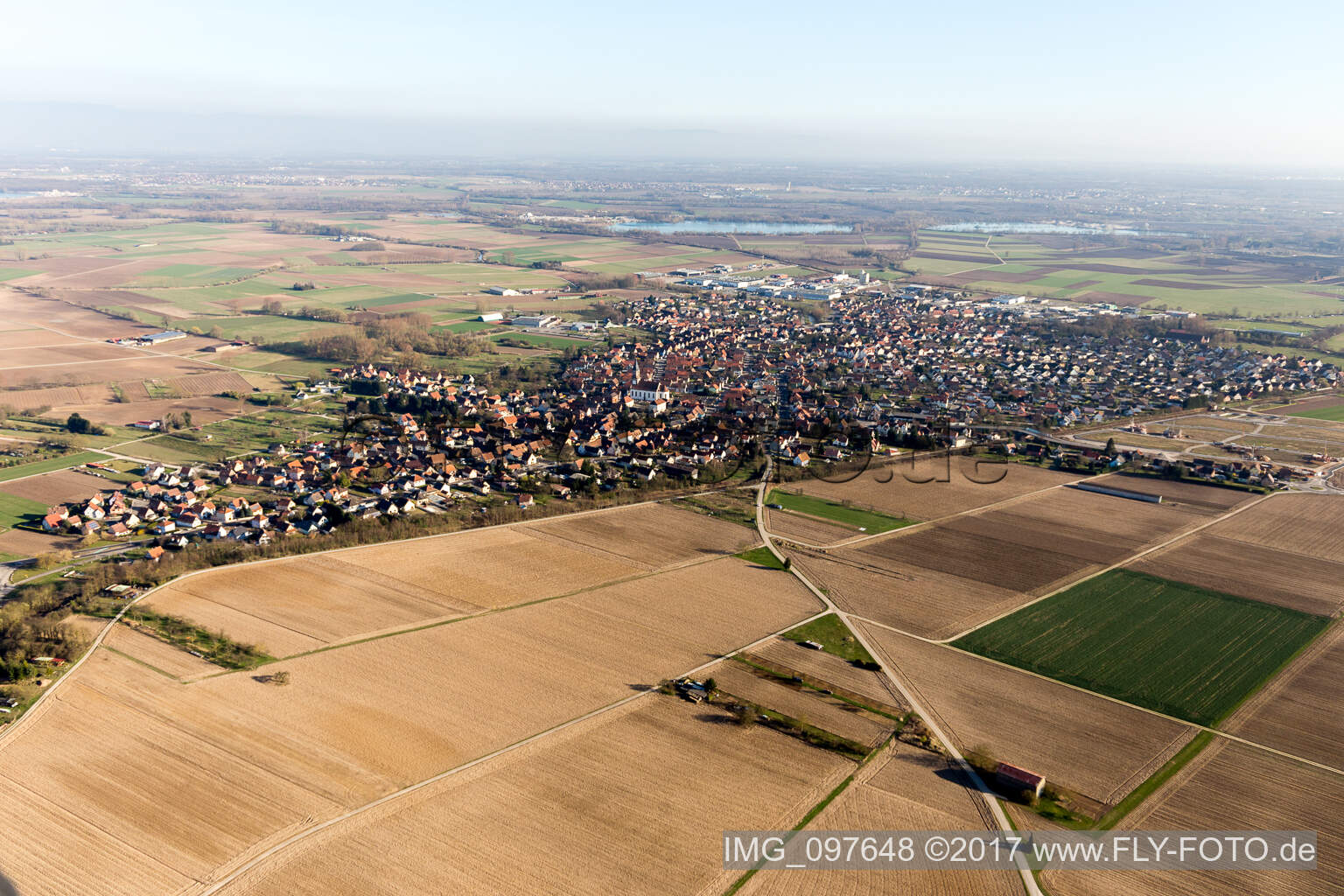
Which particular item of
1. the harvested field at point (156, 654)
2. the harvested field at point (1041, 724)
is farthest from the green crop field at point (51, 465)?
the harvested field at point (1041, 724)

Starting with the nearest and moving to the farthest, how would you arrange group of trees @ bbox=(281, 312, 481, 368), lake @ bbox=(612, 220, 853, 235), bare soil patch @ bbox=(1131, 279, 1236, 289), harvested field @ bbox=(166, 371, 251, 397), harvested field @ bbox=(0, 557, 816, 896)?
harvested field @ bbox=(0, 557, 816, 896)
harvested field @ bbox=(166, 371, 251, 397)
group of trees @ bbox=(281, 312, 481, 368)
bare soil patch @ bbox=(1131, 279, 1236, 289)
lake @ bbox=(612, 220, 853, 235)

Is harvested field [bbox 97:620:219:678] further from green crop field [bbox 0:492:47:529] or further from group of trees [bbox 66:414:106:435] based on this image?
group of trees [bbox 66:414:106:435]

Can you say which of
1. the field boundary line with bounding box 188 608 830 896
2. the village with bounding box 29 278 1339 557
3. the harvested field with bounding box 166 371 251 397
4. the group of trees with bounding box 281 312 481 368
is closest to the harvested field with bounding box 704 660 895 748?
the field boundary line with bounding box 188 608 830 896

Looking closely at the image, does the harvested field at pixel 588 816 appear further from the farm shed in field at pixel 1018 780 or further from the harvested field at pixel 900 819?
the farm shed in field at pixel 1018 780

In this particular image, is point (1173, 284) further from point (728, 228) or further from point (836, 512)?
point (836, 512)

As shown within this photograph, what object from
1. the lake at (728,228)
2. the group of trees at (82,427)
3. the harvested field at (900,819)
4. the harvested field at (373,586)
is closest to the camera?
the harvested field at (900,819)
